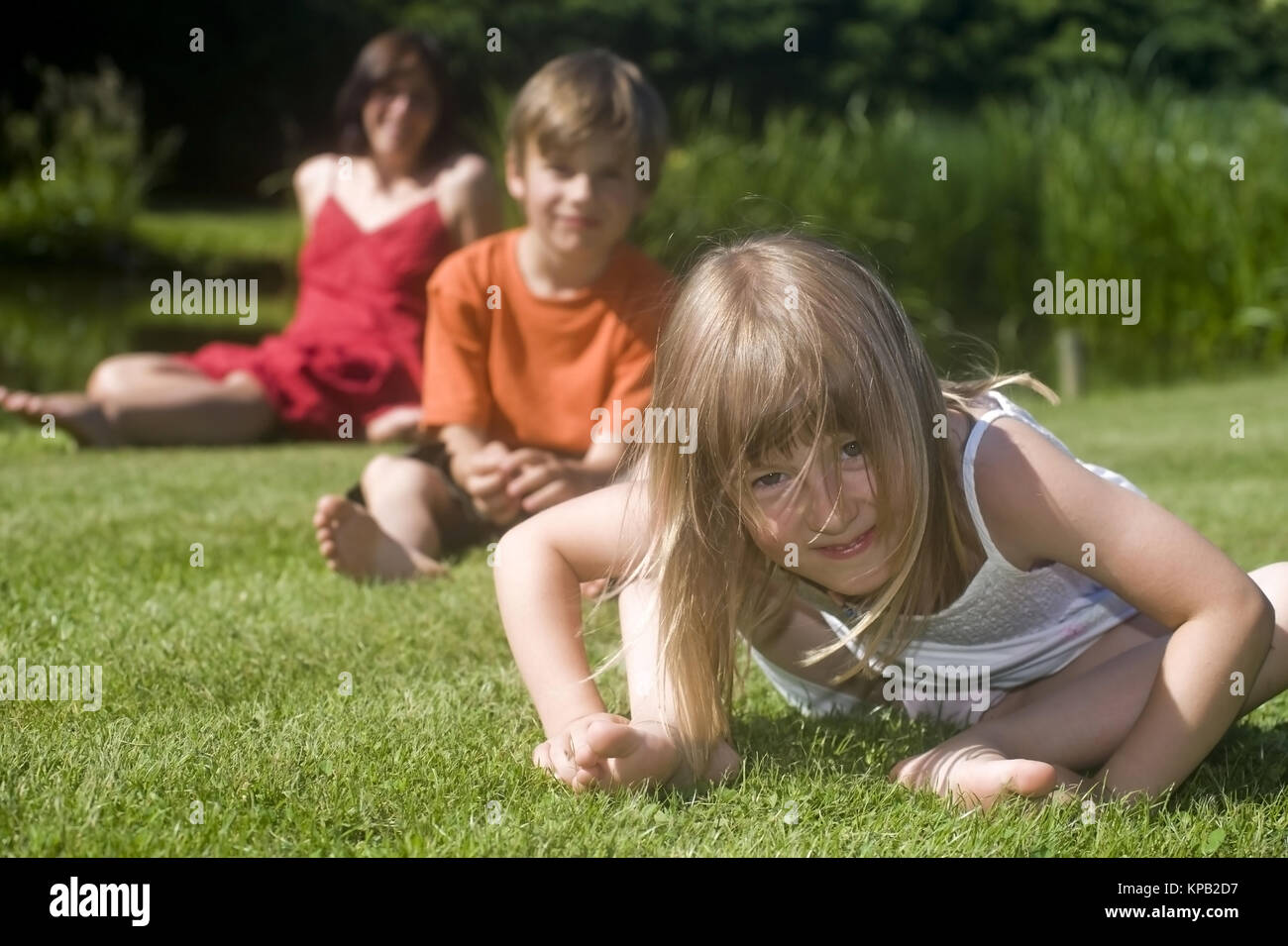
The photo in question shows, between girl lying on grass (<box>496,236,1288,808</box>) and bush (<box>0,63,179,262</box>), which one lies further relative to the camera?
bush (<box>0,63,179,262</box>)

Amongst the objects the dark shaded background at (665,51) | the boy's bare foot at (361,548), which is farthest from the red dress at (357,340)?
the dark shaded background at (665,51)

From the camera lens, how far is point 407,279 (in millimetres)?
6312

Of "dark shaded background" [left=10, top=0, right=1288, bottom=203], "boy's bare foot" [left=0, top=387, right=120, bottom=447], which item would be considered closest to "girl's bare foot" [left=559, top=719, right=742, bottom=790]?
"boy's bare foot" [left=0, top=387, right=120, bottom=447]

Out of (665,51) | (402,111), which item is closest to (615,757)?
(402,111)

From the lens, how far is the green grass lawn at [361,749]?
208 cm

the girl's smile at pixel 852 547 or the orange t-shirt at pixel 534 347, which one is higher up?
the orange t-shirt at pixel 534 347

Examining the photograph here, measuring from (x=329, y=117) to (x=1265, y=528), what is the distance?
18.3m

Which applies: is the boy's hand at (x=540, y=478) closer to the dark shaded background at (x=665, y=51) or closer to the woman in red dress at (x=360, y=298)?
the woman in red dress at (x=360, y=298)

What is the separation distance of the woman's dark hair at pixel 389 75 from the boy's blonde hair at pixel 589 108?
2.31 m

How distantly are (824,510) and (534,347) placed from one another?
2071mm

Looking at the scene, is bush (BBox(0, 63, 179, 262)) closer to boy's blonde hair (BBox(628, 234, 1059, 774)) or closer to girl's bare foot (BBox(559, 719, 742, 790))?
boy's blonde hair (BBox(628, 234, 1059, 774))

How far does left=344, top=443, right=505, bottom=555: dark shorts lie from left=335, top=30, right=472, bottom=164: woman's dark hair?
8.23ft

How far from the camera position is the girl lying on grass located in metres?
2.12

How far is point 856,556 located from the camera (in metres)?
2.19
